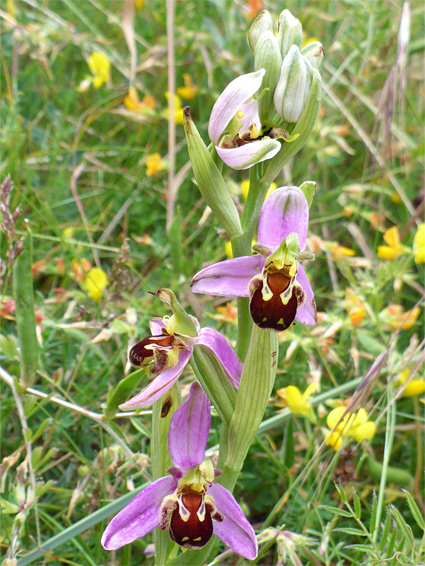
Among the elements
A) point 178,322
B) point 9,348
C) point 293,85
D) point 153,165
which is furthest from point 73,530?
point 153,165

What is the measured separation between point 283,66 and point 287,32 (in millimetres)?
110

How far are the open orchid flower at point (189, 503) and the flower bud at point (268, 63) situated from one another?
1.89ft

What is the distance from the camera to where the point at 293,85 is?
116cm

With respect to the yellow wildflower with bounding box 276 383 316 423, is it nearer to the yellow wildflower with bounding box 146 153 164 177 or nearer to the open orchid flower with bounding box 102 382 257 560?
the open orchid flower with bounding box 102 382 257 560

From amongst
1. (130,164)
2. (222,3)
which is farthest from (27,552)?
(222,3)

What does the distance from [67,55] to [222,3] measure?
2.59ft

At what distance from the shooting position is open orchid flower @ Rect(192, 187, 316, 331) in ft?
3.62

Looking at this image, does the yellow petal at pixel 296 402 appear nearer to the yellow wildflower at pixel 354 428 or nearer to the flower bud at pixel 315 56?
the yellow wildflower at pixel 354 428

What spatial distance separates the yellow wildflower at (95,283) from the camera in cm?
190

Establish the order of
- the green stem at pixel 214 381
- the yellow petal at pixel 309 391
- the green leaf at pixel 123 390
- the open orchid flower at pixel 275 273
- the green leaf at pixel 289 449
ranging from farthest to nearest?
the green leaf at pixel 289 449, the yellow petal at pixel 309 391, the green leaf at pixel 123 390, the green stem at pixel 214 381, the open orchid flower at pixel 275 273

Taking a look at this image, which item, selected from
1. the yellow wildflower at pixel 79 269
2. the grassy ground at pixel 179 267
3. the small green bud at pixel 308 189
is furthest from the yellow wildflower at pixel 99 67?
the small green bud at pixel 308 189

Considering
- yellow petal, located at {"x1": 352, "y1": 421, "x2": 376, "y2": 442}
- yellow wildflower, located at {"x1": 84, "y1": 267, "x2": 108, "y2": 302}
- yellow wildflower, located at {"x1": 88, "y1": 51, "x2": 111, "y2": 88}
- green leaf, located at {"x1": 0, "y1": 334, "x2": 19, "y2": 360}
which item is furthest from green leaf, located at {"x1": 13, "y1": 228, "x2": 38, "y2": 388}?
yellow wildflower, located at {"x1": 88, "y1": 51, "x2": 111, "y2": 88}

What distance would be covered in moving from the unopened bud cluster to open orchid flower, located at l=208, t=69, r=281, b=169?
37mm

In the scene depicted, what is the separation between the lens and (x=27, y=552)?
1.43 meters
